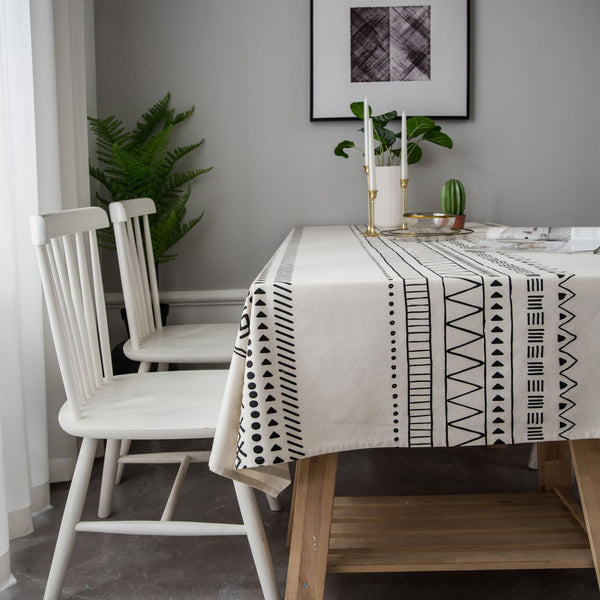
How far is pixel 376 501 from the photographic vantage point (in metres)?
1.79

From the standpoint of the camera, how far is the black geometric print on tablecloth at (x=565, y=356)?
1182 millimetres

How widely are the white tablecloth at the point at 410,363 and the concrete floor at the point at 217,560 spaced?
0.55m

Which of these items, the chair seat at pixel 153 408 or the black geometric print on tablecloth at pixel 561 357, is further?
the chair seat at pixel 153 408

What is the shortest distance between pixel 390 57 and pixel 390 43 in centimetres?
5

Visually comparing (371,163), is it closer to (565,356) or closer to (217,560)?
(565,356)

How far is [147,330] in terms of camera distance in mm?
2201

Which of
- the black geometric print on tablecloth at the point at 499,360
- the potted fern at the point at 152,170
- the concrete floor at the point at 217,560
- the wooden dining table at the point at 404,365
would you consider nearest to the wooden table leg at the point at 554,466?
the concrete floor at the point at 217,560

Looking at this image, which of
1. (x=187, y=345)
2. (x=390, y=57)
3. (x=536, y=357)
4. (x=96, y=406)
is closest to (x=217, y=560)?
(x=96, y=406)

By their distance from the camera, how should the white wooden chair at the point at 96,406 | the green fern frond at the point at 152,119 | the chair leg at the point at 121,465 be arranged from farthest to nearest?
the green fern frond at the point at 152,119 → the chair leg at the point at 121,465 → the white wooden chair at the point at 96,406

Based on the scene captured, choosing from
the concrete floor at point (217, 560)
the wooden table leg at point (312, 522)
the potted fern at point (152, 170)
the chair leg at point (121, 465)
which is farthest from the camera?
the potted fern at point (152, 170)

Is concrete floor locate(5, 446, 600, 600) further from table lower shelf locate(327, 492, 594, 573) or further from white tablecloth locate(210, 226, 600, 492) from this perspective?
white tablecloth locate(210, 226, 600, 492)

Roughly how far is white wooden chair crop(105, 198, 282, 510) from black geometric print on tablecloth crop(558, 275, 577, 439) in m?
0.97

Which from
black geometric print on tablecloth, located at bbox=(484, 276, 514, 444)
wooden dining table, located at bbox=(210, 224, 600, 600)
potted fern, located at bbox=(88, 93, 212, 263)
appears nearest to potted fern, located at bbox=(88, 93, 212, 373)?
potted fern, located at bbox=(88, 93, 212, 263)

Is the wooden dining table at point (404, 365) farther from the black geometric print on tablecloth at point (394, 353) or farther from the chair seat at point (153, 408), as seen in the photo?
the chair seat at point (153, 408)
